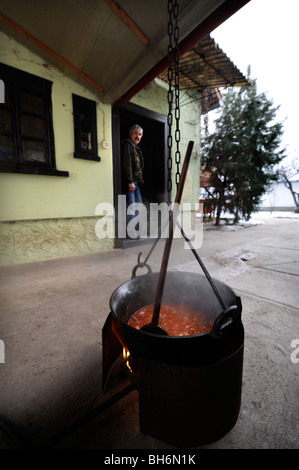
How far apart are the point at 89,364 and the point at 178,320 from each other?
27.4 inches

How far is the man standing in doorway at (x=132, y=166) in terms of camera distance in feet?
15.8

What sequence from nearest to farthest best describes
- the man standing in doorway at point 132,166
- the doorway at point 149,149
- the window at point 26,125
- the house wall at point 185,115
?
the window at point 26,125 < the doorway at point 149,149 < the man standing in doorway at point 132,166 < the house wall at point 185,115

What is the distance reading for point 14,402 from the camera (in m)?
1.13

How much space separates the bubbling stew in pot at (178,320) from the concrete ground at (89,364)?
1.29 feet

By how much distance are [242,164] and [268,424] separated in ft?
28.4

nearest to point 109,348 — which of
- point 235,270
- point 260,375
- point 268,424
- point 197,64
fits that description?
point 268,424

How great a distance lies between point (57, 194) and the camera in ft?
12.5

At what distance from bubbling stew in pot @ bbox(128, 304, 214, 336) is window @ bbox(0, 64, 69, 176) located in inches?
128

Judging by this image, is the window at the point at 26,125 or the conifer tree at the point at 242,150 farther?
the conifer tree at the point at 242,150

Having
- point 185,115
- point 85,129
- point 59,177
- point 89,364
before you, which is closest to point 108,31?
point 85,129

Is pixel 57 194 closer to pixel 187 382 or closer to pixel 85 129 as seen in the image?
pixel 85 129

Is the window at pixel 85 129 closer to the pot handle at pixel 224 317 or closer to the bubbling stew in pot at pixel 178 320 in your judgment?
the bubbling stew in pot at pixel 178 320

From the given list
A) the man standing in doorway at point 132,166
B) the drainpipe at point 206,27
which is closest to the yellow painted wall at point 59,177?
the man standing in doorway at point 132,166

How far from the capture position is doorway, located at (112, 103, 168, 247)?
15.0 ft
